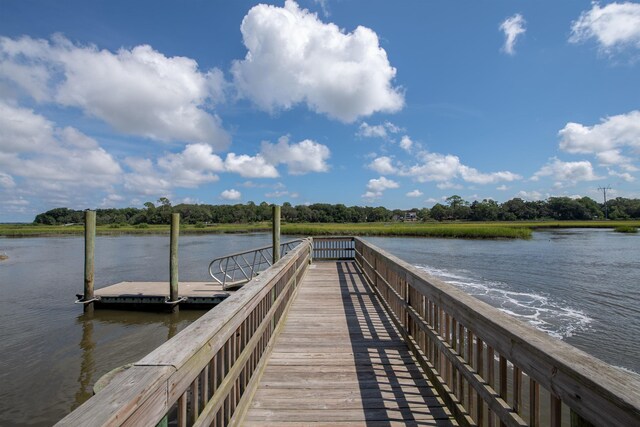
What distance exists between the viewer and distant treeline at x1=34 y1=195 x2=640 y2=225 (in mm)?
117688

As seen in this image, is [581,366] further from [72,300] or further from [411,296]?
[72,300]

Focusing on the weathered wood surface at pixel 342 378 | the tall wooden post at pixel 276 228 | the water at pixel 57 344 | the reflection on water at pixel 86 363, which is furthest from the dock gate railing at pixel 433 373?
the tall wooden post at pixel 276 228

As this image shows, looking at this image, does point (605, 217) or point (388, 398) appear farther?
point (605, 217)

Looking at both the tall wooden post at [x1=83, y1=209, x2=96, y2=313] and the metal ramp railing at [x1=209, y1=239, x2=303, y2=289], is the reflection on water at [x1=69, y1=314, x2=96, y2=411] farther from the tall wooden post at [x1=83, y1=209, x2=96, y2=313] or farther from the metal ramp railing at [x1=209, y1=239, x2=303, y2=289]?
the metal ramp railing at [x1=209, y1=239, x2=303, y2=289]

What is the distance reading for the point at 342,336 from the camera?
4648 mm

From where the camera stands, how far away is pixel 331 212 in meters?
131

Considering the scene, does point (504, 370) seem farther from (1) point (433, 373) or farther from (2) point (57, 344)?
(2) point (57, 344)

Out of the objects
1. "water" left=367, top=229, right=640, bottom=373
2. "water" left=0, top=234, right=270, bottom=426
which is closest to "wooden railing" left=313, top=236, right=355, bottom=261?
"water" left=0, top=234, right=270, bottom=426

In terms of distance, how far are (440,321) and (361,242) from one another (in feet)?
22.0

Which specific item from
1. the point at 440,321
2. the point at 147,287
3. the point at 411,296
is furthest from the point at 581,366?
the point at 147,287

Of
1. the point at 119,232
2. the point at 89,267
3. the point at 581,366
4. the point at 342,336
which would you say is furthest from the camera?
the point at 119,232

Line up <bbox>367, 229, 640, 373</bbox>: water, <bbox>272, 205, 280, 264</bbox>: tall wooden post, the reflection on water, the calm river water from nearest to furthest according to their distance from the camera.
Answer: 1. the reflection on water
2. the calm river water
3. <bbox>367, 229, 640, 373</bbox>: water
4. <bbox>272, 205, 280, 264</bbox>: tall wooden post

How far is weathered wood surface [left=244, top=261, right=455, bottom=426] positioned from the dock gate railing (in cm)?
17

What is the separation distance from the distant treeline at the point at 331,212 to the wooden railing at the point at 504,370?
371 feet
